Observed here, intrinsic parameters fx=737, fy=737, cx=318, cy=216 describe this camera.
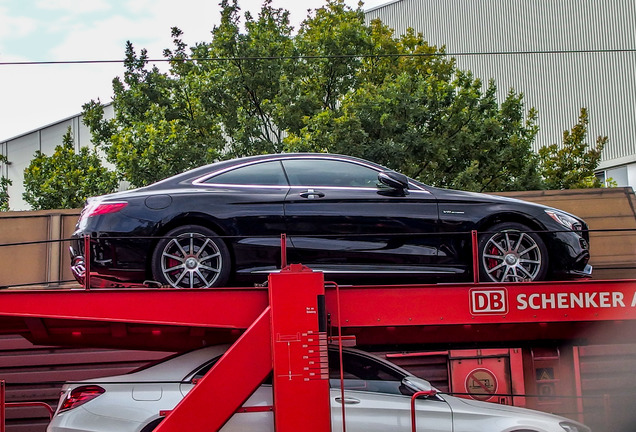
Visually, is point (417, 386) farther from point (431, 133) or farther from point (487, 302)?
point (431, 133)

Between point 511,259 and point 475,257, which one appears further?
point 511,259

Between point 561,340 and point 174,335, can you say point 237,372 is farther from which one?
point 561,340

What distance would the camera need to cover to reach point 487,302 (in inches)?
202

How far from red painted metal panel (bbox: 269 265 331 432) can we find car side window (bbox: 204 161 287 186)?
1321 mm

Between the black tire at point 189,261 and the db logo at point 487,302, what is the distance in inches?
71.4

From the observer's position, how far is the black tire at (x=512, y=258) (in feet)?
18.9

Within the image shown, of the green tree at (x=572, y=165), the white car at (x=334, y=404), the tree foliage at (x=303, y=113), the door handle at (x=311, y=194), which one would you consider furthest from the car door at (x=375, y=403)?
the green tree at (x=572, y=165)

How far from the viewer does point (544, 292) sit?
5.18 m

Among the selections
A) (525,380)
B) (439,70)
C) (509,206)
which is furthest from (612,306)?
(439,70)

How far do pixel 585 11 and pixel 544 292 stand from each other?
2697cm

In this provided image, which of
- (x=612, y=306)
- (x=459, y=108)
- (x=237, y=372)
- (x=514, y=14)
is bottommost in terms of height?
(x=237, y=372)

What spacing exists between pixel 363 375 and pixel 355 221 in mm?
1232

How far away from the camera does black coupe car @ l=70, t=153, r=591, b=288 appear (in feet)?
18.2

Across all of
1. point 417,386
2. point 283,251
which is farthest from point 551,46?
point 283,251
